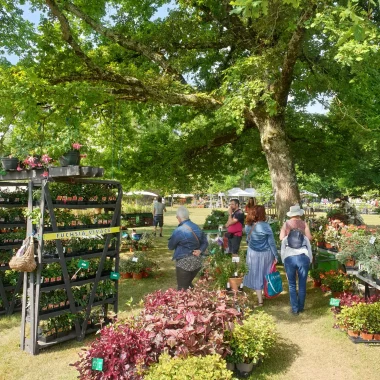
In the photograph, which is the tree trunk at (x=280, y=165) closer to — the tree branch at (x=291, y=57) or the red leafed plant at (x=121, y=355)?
the tree branch at (x=291, y=57)

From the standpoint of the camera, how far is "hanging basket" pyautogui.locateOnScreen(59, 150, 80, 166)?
537 cm

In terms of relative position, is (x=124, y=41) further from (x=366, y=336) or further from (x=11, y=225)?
(x=366, y=336)

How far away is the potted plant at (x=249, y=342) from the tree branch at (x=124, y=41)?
23.3 ft

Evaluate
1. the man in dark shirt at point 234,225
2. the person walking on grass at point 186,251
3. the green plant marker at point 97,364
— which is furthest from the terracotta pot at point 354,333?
the man in dark shirt at point 234,225

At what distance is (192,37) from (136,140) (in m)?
4.86

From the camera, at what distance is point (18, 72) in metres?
8.35

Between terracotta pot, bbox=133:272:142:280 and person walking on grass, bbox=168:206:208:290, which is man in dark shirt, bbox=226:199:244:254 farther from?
person walking on grass, bbox=168:206:208:290

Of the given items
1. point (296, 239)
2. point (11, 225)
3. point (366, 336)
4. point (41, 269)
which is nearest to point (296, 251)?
point (296, 239)

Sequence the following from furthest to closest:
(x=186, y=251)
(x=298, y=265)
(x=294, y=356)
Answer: (x=298, y=265), (x=186, y=251), (x=294, y=356)

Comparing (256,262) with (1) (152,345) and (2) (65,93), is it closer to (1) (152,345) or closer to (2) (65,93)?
(1) (152,345)

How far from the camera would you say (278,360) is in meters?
5.02

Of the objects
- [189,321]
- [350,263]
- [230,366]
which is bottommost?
[230,366]

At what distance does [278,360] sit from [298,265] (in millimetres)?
1996

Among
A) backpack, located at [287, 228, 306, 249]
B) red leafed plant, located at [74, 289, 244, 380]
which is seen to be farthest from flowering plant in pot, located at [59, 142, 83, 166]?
backpack, located at [287, 228, 306, 249]
